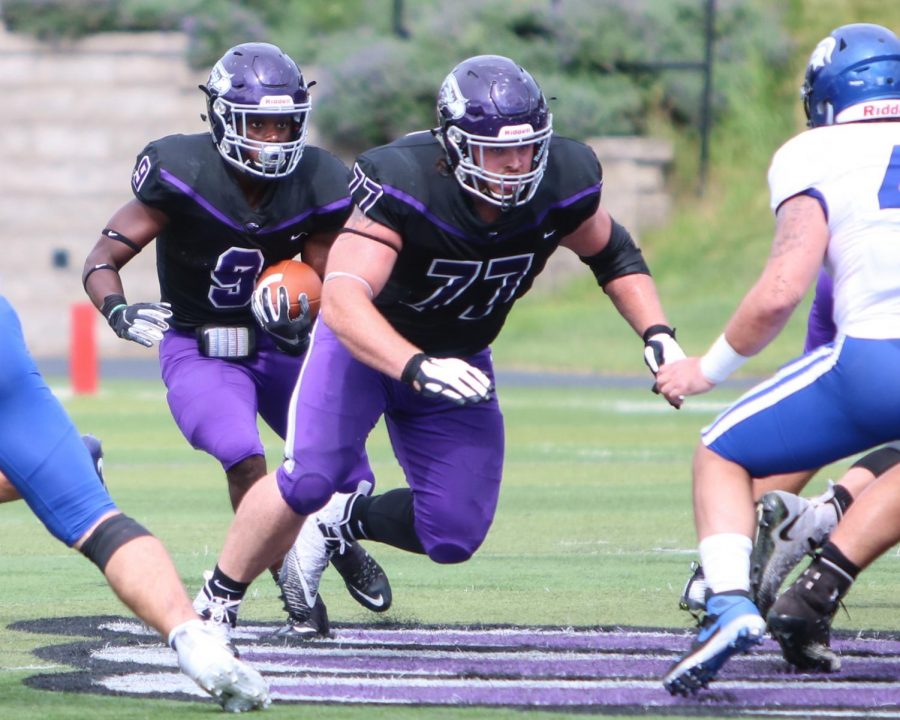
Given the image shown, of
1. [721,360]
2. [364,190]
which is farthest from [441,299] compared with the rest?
[721,360]

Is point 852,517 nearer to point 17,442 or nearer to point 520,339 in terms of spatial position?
point 17,442

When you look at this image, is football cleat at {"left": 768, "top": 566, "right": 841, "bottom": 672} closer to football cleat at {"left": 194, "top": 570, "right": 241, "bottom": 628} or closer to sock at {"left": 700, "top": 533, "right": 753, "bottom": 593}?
sock at {"left": 700, "top": 533, "right": 753, "bottom": 593}

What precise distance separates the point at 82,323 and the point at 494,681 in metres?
13.0

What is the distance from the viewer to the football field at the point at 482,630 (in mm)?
4094

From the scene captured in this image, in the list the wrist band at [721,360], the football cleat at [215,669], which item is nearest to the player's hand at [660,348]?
the wrist band at [721,360]

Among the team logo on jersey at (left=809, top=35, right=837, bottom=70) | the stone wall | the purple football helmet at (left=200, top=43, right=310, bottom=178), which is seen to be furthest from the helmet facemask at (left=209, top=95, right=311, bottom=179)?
the stone wall

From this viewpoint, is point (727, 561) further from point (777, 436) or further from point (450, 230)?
point (450, 230)

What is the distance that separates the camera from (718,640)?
13.1 feet

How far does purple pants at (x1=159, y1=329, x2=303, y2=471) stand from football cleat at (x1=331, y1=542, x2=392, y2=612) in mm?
445

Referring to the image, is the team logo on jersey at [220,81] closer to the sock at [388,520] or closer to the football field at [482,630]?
the sock at [388,520]

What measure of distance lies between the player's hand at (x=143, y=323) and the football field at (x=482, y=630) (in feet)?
3.01

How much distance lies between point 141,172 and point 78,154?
1773 centimetres

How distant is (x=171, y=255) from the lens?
575 cm

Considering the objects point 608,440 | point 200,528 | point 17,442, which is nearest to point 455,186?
point 17,442
